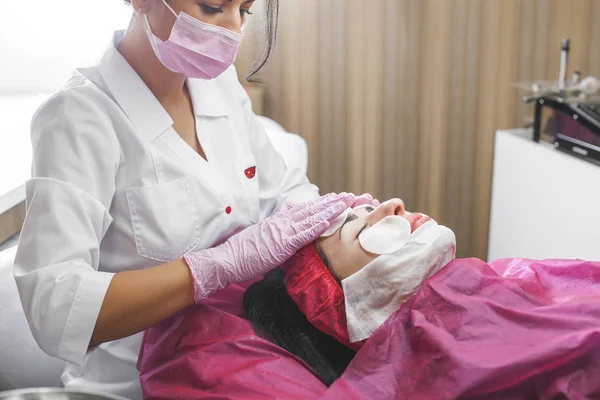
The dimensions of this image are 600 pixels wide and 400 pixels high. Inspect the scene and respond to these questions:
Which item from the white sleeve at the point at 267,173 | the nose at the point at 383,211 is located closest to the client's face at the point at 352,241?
the nose at the point at 383,211

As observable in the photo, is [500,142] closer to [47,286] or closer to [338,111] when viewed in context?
[338,111]

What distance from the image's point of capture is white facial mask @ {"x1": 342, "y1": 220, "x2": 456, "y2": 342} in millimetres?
1028

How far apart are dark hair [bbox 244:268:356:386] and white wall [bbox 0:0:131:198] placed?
1.42 metres

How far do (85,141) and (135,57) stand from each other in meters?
0.23

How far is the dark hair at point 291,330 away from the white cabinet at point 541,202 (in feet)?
3.37

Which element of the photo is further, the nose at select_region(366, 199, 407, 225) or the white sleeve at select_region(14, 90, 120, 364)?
the nose at select_region(366, 199, 407, 225)

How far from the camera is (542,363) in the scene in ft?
2.78

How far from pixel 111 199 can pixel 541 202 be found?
1.47m

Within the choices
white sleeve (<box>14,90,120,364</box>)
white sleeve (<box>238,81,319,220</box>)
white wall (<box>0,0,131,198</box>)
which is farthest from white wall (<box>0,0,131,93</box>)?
white sleeve (<box>14,90,120,364</box>)

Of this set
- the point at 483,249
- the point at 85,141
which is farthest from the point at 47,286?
the point at 483,249

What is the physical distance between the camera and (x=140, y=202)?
110cm

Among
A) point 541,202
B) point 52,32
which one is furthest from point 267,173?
point 52,32

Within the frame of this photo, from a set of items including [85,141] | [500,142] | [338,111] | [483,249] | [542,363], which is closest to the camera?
[542,363]

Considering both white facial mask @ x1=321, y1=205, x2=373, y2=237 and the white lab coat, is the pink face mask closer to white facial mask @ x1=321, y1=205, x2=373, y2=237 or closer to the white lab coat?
the white lab coat
